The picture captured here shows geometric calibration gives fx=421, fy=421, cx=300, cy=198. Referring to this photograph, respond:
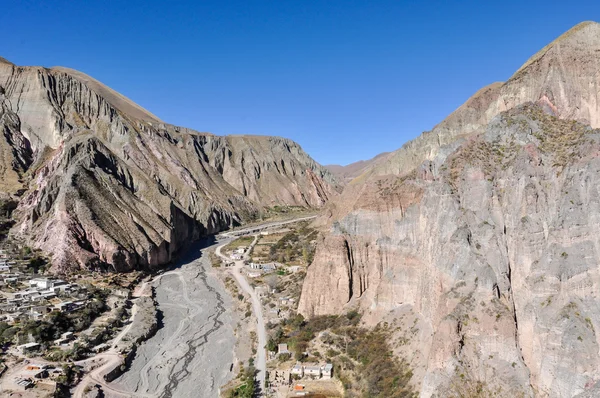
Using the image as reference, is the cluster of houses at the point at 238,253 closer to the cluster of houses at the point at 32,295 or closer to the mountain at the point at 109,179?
the mountain at the point at 109,179

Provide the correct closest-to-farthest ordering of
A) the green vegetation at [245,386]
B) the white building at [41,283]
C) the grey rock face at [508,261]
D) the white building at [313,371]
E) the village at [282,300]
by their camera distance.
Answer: the grey rock face at [508,261] < the green vegetation at [245,386] < the village at [282,300] < the white building at [313,371] < the white building at [41,283]

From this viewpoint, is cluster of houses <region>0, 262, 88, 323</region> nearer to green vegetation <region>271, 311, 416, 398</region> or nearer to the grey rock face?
green vegetation <region>271, 311, 416, 398</region>

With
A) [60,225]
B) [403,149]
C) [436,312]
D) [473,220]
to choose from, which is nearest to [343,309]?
[436,312]

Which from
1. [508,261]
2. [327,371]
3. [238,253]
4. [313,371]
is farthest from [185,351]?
[238,253]

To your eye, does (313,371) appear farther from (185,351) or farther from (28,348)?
(28,348)

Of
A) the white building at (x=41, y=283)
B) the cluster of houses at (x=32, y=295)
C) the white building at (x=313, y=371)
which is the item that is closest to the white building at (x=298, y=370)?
the white building at (x=313, y=371)
